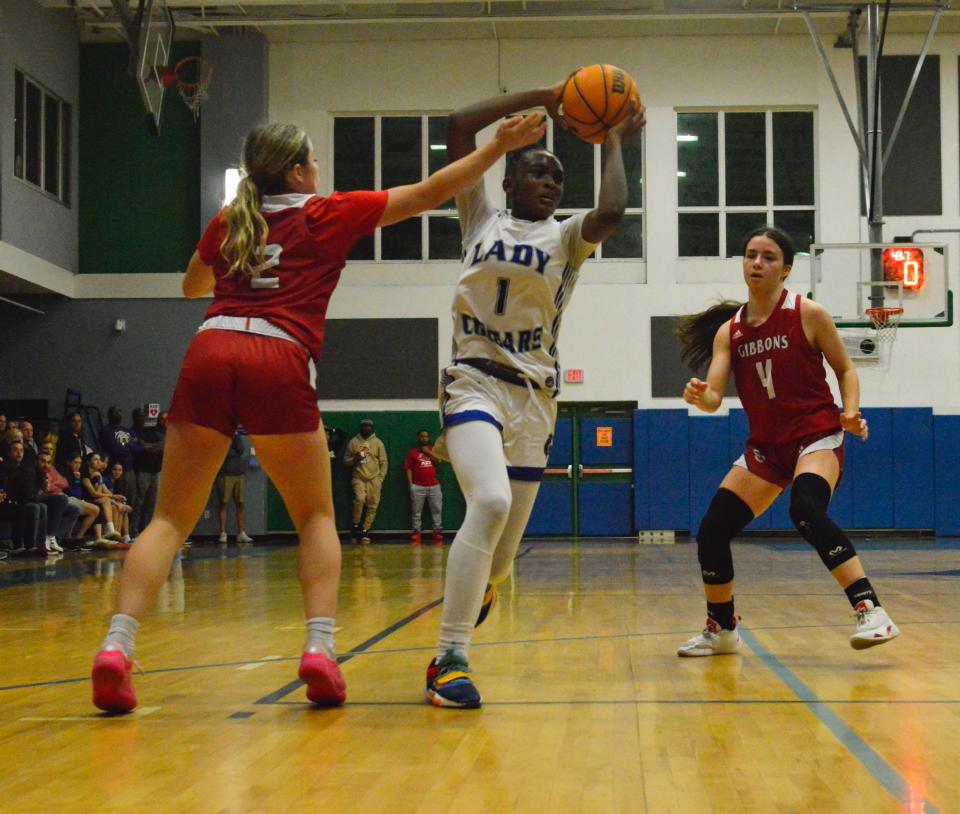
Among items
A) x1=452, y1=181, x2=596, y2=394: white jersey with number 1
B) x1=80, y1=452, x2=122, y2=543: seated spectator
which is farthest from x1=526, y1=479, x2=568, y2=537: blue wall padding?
x1=452, y1=181, x2=596, y2=394: white jersey with number 1

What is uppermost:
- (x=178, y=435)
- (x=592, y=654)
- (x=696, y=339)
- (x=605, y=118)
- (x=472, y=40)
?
(x=472, y=40)

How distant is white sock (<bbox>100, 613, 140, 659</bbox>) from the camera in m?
3.48

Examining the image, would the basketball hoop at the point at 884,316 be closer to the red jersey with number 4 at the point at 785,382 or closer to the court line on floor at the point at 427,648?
the court line on floor at the point at 427,648

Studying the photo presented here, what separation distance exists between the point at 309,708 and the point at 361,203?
1.52 m

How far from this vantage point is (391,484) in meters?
19.6

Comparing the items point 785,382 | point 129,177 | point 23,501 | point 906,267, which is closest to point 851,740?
point 785,382

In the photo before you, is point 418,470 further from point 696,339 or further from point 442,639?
point 442,639

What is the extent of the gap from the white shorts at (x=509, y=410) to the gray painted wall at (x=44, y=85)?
14327 millimetres

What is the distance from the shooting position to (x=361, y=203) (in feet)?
12.3

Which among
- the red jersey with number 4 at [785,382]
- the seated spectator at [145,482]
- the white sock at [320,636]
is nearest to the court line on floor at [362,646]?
the white sock at [320,636]

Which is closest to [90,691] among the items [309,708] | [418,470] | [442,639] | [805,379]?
[309,708]

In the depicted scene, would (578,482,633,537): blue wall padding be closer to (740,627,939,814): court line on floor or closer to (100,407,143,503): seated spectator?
(100,407,143,503): seated spectator

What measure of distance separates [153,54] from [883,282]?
31.7 feet

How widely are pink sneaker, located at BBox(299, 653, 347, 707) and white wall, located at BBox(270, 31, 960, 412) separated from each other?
51.8 feet
